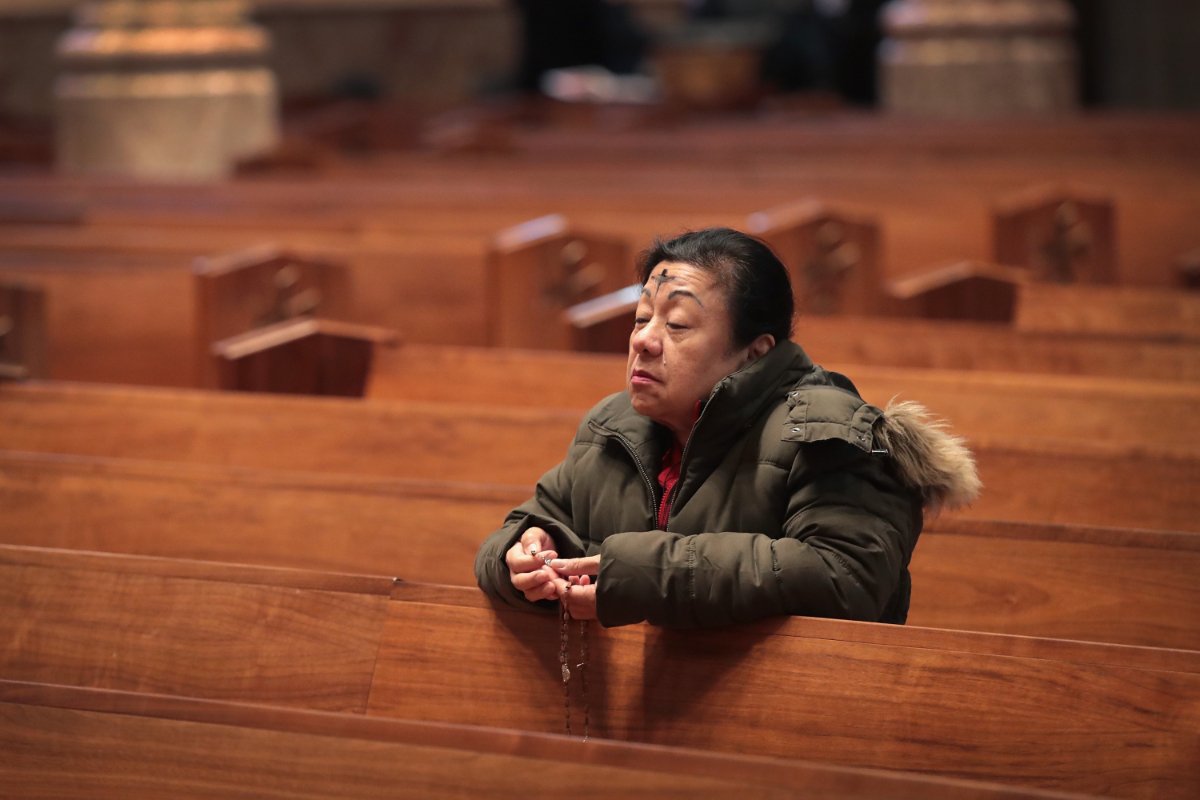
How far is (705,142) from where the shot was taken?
9.25 m

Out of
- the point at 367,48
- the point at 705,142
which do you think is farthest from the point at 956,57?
the point at 367,48

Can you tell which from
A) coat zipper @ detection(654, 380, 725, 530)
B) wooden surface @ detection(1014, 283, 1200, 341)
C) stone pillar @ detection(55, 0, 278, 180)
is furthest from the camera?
stone pillar @ detection(55, 0, 278, 180)

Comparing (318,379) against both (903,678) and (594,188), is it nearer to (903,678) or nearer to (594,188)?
(903,678)

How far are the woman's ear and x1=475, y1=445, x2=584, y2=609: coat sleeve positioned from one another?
307 millimetres

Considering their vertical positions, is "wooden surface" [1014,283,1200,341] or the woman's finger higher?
the woman's finger

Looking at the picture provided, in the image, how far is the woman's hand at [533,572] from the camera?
89.1 inches

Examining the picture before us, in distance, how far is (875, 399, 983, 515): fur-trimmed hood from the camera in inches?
87.3

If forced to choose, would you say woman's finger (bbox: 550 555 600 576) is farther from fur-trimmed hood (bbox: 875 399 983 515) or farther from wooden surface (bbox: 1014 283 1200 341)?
wooden surface (bbox: 1014 283 1200 341)

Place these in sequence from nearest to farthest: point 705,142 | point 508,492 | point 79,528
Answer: point 508,492 < point 79,528 < point 705,142

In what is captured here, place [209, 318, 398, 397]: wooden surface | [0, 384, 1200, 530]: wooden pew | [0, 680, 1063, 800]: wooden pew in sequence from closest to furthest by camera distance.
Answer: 1. [0, 680, 1063, 800]: wooden pew
2. [0, 384, 1200, 530]: wooden pew
3. [209, 318, 398, 397]: wooden surface

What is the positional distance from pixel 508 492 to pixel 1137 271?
4.24 m

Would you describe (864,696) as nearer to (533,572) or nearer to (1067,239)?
(533,572)

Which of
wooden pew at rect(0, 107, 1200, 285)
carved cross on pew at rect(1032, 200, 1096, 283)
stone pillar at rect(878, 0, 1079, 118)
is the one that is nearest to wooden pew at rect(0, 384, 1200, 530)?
wooden pew at rect(0, 107, 1200, 285)

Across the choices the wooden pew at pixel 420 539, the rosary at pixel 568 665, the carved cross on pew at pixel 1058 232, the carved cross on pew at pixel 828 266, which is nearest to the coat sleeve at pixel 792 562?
the rosary at pixel 568 665
